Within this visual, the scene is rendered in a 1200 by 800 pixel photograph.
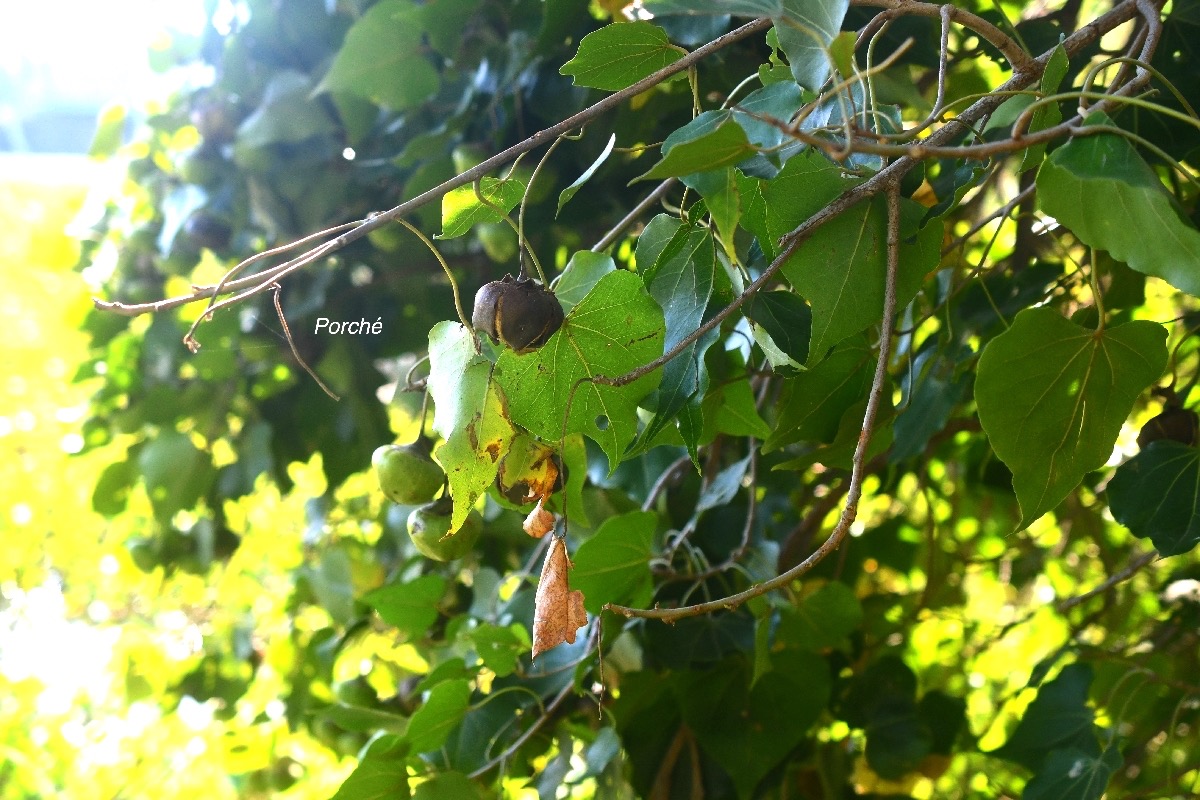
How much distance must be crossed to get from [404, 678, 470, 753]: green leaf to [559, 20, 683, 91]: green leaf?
0.32 meters

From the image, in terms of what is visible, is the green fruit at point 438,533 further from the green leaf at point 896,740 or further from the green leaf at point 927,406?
the green leaf at point 896,740

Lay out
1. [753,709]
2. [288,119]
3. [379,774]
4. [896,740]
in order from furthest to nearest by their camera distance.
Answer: [288,119] < [896,740] < [753,709] < [379,774]

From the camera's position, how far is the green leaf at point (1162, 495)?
45 cm

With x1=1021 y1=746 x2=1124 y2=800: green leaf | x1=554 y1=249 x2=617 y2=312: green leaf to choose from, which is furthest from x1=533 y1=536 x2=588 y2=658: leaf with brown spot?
x1=1021 y1=746 x2=1124 y2=800: green leaf

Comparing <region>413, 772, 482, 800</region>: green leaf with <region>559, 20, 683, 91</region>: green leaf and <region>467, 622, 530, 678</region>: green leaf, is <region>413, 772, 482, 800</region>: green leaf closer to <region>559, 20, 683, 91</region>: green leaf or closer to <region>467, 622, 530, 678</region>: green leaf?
<region>467, 622, 530, 678</region>: green leaf

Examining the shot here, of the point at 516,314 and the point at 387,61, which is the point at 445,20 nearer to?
the point at 387,61

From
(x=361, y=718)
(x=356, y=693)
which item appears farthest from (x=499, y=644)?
(x=356, y=693)

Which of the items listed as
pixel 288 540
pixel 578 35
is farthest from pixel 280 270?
pixel 288 540

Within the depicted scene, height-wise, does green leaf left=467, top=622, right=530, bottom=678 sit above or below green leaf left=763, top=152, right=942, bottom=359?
below

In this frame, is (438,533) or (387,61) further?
(387,61)

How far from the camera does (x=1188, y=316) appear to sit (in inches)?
20.9

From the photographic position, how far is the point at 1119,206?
0.29m

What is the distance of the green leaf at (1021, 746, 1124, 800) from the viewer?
501mm

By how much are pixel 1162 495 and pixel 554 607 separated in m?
0.32
